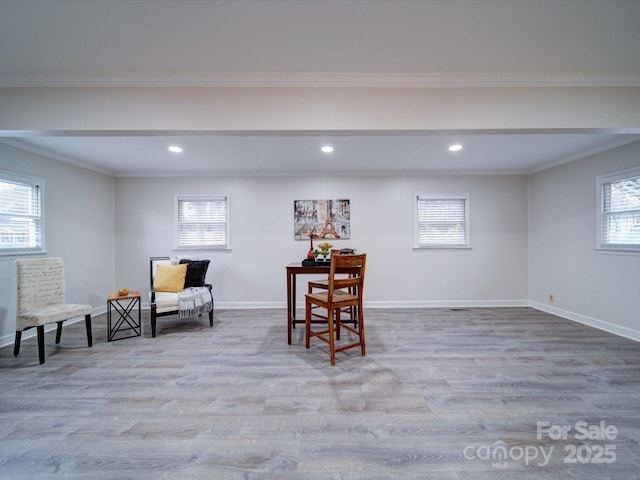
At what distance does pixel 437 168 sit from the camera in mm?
4410

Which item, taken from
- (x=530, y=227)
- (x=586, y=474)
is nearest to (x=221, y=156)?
(x=586, y=474)

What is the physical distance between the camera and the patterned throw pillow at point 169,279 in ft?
12.3

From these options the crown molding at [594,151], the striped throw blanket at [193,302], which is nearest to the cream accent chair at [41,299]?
the striped throw blanket at [193,302]

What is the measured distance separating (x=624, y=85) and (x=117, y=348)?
5322 millimetres

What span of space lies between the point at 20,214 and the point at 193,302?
2350mm

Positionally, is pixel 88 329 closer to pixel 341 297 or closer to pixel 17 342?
pixel 17 342

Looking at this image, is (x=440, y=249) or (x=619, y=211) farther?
(x=440, y=249)

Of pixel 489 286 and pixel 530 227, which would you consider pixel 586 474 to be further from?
pixel 530 227

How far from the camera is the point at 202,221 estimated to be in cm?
469

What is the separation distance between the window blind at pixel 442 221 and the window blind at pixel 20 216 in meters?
5.64

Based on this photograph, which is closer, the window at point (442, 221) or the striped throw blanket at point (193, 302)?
the striped throw blanket at point (193, 302)

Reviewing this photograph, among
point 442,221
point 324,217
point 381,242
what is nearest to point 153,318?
point 324,217

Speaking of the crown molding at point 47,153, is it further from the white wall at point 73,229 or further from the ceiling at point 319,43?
the ceiling at point 319,43

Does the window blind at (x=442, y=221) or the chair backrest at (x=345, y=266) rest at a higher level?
the window blind at (x=442, y=221)
